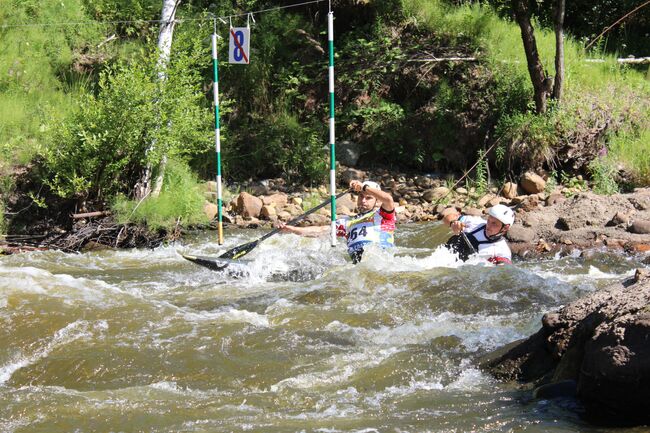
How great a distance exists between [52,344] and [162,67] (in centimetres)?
563

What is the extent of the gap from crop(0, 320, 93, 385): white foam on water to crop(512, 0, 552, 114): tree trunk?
860cm

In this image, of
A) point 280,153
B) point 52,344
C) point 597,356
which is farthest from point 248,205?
point 597,356

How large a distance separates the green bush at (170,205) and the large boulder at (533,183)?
4530 mm

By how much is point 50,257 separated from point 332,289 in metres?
3.95

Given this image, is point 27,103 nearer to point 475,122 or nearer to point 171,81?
point 171,81

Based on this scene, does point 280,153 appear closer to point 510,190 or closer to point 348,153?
point 348,153

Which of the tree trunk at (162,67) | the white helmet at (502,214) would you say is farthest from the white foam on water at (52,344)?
the tree trunk at (162,67)

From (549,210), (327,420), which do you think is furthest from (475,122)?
(327,420)

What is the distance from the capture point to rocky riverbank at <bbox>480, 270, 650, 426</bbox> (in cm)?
370

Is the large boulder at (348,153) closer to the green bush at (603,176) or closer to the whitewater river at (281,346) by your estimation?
the green bush at (603,176)

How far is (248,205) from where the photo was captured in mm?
11570

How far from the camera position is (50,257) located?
9227 millimetres

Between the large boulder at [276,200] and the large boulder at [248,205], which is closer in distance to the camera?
the large boulder at [248,205]

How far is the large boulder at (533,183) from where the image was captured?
11711 mm
